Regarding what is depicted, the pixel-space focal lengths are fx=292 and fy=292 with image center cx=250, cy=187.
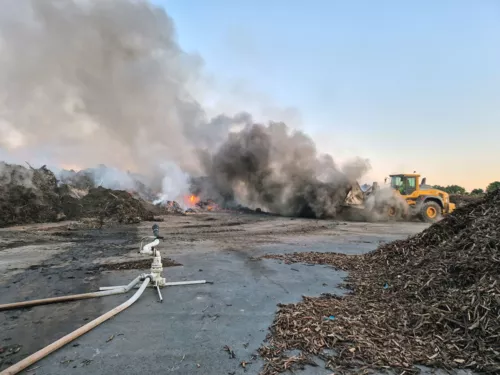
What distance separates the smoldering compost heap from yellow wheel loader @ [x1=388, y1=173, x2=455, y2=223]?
18.5m

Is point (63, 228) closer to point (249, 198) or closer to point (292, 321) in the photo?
point (292, 321)

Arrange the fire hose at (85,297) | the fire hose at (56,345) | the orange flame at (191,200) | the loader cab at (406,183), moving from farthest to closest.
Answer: the orange flame at (191,200), the loader cab at (406,183), the fire hose at (85,297), the fire hose at (56,345)

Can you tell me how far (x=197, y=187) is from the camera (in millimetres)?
37000

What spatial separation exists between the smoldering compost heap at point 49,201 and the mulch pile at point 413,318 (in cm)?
1638

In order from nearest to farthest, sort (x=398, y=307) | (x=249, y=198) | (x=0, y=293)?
(x=398, y=307) → (x=0, y=293) → (x=249, y=198)

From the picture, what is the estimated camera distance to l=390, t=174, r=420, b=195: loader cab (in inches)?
845

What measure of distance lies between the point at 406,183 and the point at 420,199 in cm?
148

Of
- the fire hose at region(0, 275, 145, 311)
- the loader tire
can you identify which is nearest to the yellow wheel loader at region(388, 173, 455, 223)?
the loader tire

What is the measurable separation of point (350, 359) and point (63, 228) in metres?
15.8

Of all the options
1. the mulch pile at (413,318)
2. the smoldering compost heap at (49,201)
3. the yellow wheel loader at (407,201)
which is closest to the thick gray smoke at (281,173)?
the yellow wheel loader at (407,201)

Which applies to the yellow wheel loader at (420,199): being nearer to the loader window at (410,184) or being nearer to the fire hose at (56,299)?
the loader window at (410,184)

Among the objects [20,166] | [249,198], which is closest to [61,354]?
[20,166]

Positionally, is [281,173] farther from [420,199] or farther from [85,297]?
[85,297]

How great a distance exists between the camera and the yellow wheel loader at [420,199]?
69.3ft
